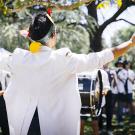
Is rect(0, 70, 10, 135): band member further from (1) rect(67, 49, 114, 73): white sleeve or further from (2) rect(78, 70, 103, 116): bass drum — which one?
(1) rect(67, 49, 114, 73): white sleeve

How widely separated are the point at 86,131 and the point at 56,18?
292cm

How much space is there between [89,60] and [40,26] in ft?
1.46

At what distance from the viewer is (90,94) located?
290 inches

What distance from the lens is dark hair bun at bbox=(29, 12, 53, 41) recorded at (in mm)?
3355

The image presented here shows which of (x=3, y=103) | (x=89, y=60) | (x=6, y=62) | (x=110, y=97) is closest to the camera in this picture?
(x=89, y=60)

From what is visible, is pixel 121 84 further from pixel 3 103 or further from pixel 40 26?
pixel 40 26

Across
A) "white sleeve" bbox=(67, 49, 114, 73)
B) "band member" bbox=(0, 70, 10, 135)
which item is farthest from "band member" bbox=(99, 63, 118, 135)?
"white sleeve" bbox=(67, 49, 114, 73)

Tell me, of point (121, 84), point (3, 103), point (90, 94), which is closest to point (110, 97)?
point (121, 84)

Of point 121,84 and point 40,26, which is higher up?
point 40,26

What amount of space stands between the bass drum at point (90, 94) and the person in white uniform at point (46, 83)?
11.7ft

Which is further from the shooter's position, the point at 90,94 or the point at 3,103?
the point at 3,103

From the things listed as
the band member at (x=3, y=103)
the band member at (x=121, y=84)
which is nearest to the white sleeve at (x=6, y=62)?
the band member at (x=3, y=103)

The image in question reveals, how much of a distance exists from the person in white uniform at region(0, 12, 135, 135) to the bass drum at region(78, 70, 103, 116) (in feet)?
11.7

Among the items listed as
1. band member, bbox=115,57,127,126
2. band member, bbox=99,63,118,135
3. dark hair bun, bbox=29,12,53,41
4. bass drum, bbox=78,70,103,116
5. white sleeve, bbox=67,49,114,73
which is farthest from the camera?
band member, bbox=115,57,127,126
